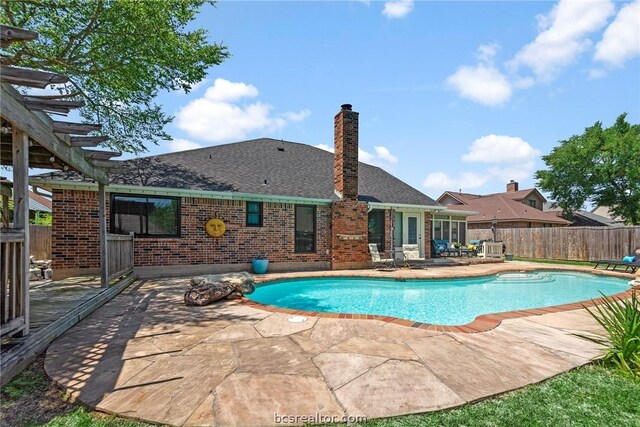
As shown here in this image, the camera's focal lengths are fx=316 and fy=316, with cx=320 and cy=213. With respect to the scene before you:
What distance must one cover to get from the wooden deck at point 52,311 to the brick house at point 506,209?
70.3ft

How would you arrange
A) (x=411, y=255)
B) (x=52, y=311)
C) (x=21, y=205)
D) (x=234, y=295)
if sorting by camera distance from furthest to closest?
(x=411, y=255) → (x=234, y=295) → (x=52, y=311) → (x=21, y=205)

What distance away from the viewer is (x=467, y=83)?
1165cm

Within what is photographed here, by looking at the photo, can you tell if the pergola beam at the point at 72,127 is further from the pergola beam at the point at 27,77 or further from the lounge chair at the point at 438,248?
the lounge chair at the point at 438,248

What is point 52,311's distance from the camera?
5195mm

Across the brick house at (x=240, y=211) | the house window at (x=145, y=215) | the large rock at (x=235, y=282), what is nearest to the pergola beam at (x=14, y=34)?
the large rock at (x=235, y=282)

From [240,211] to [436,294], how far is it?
7006mm

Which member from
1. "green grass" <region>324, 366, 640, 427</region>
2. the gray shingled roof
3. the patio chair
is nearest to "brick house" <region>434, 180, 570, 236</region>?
the gray shingled roof

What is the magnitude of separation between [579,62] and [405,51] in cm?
623

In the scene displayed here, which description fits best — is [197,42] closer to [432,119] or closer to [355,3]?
[355,3]

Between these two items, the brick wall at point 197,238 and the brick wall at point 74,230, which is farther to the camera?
the brick wall at point 197,238

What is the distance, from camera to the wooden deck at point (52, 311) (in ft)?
11.1

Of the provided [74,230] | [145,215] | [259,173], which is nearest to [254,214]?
[259,173]

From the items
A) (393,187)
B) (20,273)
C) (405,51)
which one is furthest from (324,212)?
(20,273)

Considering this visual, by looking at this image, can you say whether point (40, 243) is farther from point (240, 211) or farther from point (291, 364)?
point (291, 364)
